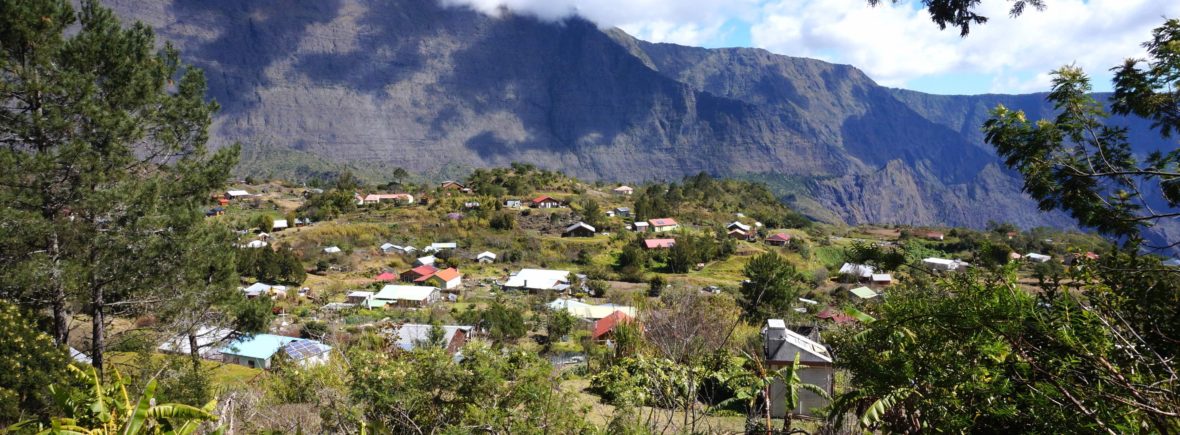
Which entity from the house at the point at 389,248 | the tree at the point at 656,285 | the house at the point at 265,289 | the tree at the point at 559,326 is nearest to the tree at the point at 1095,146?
the tree at the point at 559,326

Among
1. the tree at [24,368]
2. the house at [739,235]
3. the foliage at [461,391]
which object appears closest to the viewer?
the foliage at [461,391]

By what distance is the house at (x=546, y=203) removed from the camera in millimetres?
50028

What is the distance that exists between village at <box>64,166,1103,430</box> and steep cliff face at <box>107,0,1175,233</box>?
60.3 m

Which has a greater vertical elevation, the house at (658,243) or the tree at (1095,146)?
the tree at (1095,146)

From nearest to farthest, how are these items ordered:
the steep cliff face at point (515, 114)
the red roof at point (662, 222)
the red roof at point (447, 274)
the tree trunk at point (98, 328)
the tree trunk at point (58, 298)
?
the tree trunk at point (58, 298), the tree trunk at point (98, 328), the red roof at point (447, 274), the red roof at point (662, 222), the steep cliff face at point (515, 114)

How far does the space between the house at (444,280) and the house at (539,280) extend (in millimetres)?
2789

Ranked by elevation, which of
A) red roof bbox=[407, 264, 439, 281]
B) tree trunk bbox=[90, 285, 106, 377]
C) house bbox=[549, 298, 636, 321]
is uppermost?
tree trunk bbox=[90, 285, 106, 377]

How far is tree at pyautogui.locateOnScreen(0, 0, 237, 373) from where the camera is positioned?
6750mm

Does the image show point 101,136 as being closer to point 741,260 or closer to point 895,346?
point 895,346

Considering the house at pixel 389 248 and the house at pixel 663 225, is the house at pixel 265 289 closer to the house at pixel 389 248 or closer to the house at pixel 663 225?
the house at pixel 389 248

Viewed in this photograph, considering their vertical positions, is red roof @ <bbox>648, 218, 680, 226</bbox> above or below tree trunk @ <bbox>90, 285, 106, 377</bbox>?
below

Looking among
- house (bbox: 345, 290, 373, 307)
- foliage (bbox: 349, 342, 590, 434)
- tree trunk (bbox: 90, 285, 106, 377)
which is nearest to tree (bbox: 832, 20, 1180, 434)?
foliage (bbox: 349, 342, 590, 434)

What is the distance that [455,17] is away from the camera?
14362cm

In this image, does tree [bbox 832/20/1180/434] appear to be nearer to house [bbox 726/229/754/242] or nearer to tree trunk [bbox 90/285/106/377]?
tree trunk [bbox 90/285/106/377]
